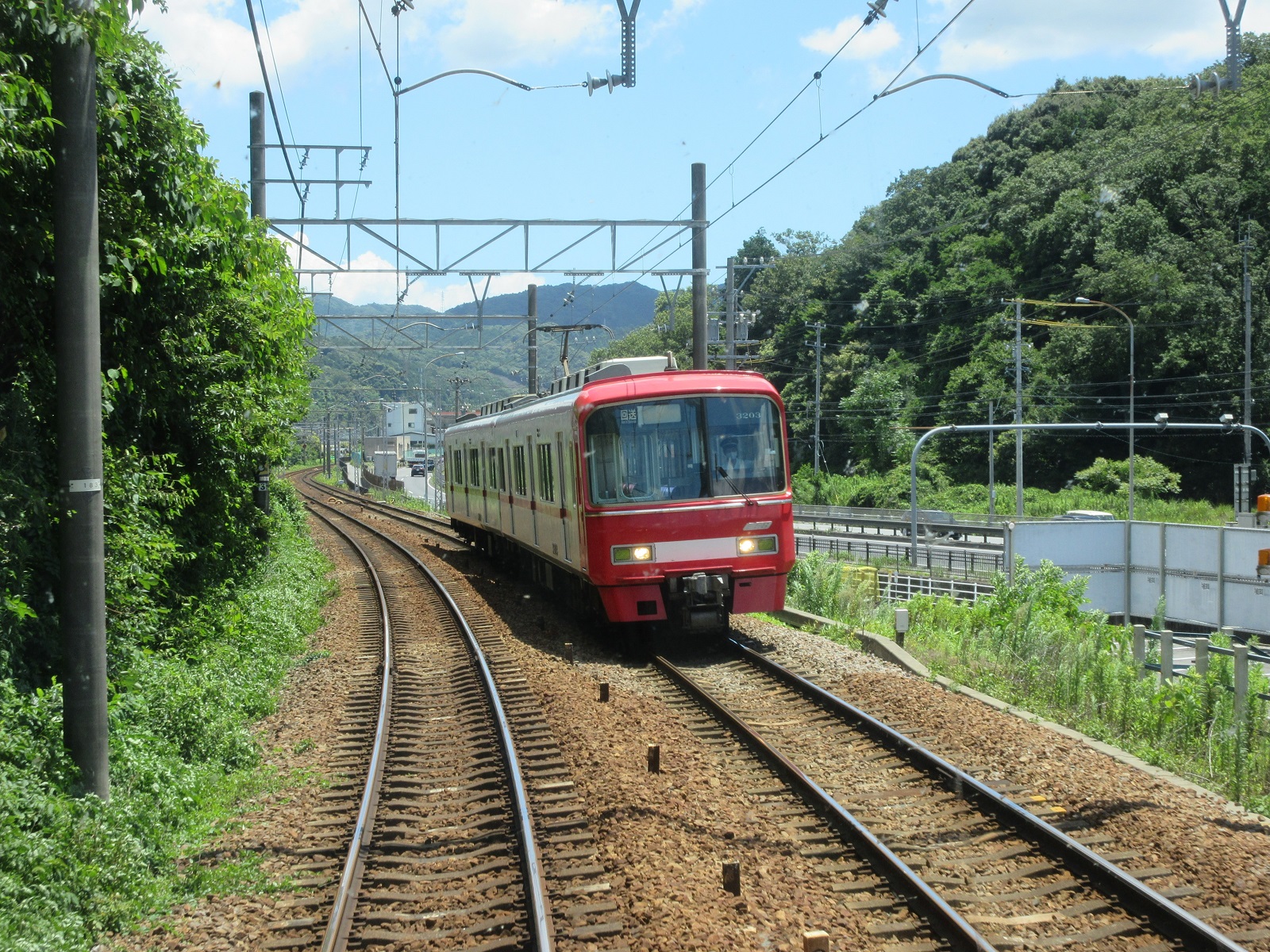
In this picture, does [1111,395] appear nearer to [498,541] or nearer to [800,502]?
[800,502]

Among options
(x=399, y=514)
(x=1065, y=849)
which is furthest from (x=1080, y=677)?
(x=399, y=514)

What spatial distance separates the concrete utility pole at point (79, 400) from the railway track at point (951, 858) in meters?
4.10

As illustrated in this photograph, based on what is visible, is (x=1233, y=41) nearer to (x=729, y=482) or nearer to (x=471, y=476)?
(x=729, y=482)

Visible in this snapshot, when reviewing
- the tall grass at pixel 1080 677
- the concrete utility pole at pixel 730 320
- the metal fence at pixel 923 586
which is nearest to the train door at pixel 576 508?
the tall grass at pixel 1080 677

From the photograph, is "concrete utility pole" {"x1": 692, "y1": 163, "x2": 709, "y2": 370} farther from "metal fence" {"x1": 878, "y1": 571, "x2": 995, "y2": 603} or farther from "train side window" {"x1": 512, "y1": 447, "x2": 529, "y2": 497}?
"metal fence" {"x1": 878, "y1": 571, "x2": 995, "y2": 603}

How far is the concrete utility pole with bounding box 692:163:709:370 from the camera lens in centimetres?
1762

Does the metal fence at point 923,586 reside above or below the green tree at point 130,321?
below

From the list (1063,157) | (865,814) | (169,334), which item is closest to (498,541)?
(169,334)

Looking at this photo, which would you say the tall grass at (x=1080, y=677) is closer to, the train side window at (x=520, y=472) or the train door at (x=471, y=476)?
the train side window at (x=520, y=472)

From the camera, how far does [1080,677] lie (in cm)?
1098

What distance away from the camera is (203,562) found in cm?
1308

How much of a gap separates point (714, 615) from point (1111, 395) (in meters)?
43.0

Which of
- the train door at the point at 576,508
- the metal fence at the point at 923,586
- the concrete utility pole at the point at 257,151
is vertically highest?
the concrete utility pole at the point at 257,151

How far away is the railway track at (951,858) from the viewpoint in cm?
530
